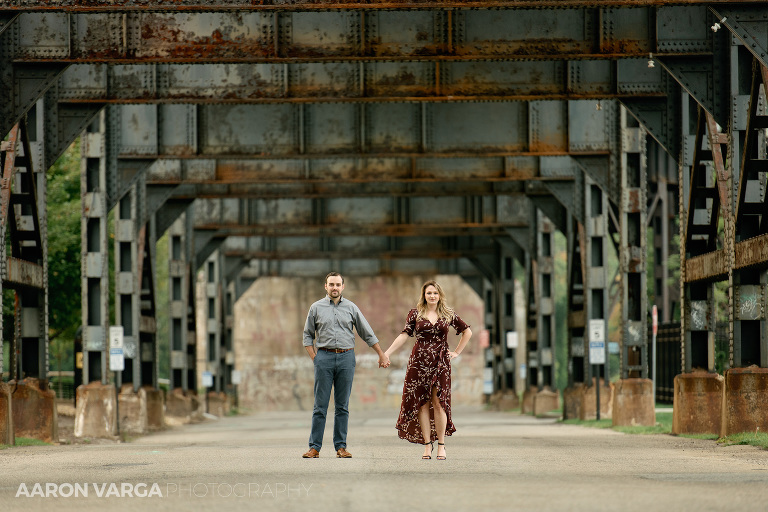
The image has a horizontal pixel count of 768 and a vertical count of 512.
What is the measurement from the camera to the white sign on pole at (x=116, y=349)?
96.8ft

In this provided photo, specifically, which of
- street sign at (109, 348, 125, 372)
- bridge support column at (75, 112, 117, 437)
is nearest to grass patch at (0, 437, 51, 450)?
bridge support column at (75, 112, 117, 437)

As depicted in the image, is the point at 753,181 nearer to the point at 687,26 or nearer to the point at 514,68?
the point at 687,26

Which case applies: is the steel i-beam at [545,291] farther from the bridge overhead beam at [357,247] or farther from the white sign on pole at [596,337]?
the white sign on pole at [596,337]

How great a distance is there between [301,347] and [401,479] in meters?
56.4

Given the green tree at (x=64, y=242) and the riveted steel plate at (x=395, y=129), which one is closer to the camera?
the riveted steel plate at (x=395, y=129)

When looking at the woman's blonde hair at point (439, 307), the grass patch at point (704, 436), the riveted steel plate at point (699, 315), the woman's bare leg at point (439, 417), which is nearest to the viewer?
the woman's blonde hair at point (439, 307)

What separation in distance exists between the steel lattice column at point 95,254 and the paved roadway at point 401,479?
34.1 ft

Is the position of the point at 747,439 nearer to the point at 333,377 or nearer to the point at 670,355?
the point at 333,377

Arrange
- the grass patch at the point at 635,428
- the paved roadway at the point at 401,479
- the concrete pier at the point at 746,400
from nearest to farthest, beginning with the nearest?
1. the paved roadway at the point at 401,479
2. the concrete pier at the point at 746,400
3. the grass patch at the point at 635,428

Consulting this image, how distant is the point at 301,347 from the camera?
223 feet

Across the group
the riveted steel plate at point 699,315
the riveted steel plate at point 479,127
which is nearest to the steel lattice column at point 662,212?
the riveted steel plate at point 479,127

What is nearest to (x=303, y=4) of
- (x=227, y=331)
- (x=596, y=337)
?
(x=596, y=337)

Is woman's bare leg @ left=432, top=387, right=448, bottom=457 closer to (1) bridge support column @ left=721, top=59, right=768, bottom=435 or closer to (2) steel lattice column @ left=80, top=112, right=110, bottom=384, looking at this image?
(1) bridge support column @ left=721, top=59, right=768, bottom=435

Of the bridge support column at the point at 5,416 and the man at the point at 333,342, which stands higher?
the man at the point at 333,342
